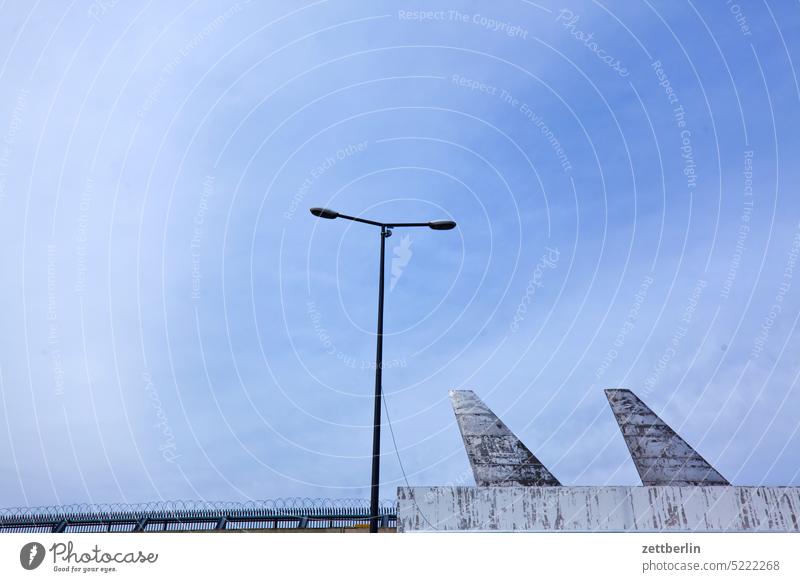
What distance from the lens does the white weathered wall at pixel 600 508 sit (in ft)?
61.0

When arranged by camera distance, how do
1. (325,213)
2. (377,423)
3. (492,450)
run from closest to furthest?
(377,423)
(325,213)
(492,450)

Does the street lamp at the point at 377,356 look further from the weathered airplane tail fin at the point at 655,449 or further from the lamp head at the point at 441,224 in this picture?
the weathered airplane tail fin at the point at 655,449

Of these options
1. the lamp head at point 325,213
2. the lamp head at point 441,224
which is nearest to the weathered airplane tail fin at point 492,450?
the lamp head at point 441,224

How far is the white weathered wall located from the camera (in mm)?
18594

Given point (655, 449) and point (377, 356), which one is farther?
point (655, 449)

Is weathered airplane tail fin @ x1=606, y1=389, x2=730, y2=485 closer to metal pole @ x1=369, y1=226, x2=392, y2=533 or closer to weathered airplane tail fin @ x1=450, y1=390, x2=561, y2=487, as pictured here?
weathered airplane tail fin @ x1=450, y1=390, x2=561, y2=487

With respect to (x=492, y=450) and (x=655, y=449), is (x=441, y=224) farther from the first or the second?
(x=655, y=449)

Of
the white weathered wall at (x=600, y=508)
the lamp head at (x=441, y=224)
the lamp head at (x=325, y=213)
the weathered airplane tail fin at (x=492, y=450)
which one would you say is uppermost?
the lamp head at (x=325, y=213)

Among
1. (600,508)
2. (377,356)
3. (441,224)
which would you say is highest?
(441,224)

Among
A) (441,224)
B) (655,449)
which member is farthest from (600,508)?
(441,224)

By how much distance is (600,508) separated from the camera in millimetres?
19078

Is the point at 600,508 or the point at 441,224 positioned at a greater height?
the point at 441,224
